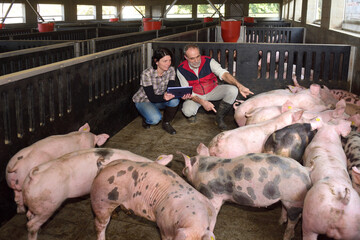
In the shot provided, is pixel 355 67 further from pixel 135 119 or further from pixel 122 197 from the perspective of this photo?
pixel 122 197

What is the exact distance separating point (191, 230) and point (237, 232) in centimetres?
71

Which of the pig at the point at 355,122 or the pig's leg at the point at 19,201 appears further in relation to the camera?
the pig at the point at 355,122

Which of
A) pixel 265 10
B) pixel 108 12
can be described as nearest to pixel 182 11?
pixel 108 12

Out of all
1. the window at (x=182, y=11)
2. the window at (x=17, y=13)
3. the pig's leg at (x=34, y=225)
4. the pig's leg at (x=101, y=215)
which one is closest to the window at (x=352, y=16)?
the pig's leg at (x=101, y=215)

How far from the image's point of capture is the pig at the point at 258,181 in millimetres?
1974

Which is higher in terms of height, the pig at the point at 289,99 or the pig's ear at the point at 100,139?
the pig at the point at 289,99

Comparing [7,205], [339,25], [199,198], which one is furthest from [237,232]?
[339,25]

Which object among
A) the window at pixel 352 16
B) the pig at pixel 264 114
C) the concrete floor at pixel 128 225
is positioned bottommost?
the concrete floor at pixel 128 225

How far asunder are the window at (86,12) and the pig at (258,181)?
58.7 ft

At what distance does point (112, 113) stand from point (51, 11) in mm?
15070

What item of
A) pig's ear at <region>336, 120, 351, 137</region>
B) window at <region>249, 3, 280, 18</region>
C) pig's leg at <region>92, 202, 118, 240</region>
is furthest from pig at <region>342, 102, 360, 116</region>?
window at <region>249, 3, 280, 18</region>

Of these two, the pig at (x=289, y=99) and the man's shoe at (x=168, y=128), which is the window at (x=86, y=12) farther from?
the pig at (x=289, y=99)

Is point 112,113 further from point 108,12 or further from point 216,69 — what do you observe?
point 108,12

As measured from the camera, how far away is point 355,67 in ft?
12.8
